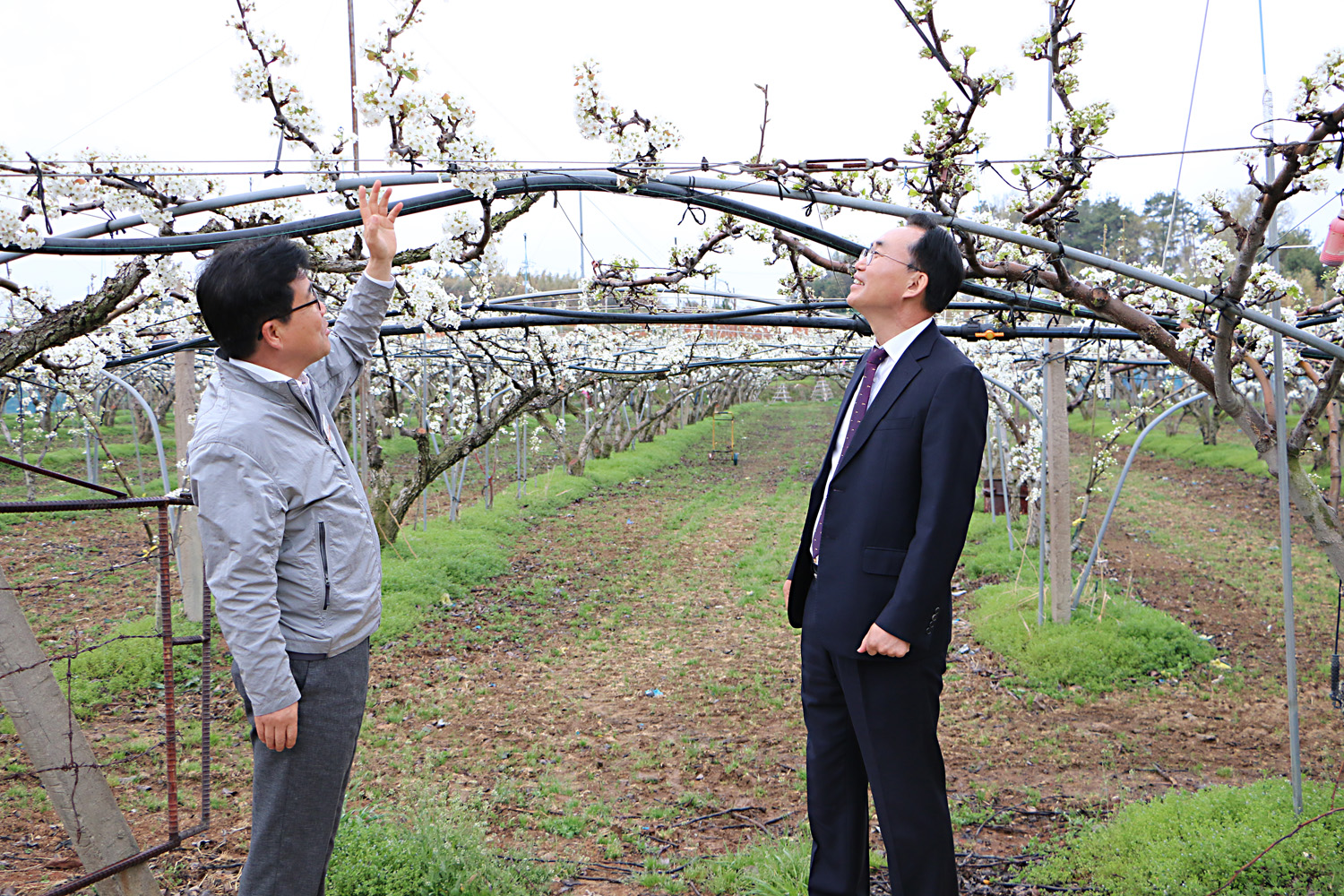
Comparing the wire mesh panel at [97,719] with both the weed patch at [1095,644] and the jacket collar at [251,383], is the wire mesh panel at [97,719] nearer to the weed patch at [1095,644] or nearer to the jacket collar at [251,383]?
the jacket collar at [251,383]

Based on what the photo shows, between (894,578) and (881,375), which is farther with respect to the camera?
(881,375)

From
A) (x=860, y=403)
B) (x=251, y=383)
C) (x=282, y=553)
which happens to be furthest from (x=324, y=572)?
(x=860, y=403)

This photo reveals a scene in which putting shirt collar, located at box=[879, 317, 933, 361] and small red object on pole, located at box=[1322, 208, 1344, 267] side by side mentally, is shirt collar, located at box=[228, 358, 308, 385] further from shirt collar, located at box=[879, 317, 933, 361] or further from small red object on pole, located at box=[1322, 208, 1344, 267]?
small red object on pole, located at box=[1322, 208, 1344, 267]

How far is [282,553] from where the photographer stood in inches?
65.2

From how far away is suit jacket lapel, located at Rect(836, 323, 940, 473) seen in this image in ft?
6.31

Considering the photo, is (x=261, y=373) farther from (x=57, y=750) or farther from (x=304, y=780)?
(x=57, y=750)

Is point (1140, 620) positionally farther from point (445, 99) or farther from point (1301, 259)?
point (1301, 259)

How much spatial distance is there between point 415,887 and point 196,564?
13.4 feet

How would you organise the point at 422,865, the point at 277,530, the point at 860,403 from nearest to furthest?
the point at 277,530 → the point at 860,403 → the point at 422,865

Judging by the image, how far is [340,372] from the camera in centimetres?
210

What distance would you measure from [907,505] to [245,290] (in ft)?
4.79

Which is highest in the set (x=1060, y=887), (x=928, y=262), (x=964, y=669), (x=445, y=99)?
(x=445, y=99)

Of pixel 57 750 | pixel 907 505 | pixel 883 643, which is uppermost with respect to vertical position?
pixel 907 505

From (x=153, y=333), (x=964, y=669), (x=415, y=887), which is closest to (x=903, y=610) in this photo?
(x=415, y=887)
